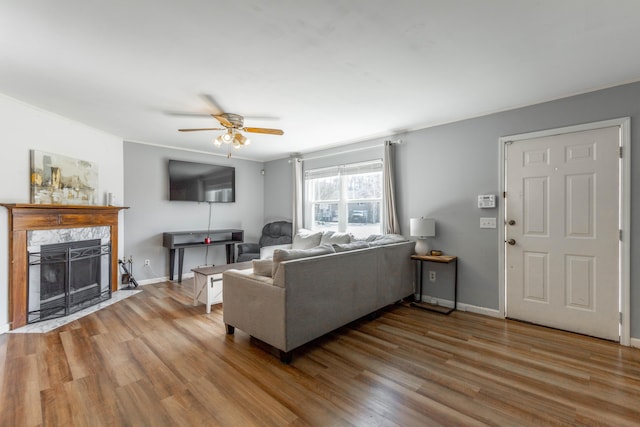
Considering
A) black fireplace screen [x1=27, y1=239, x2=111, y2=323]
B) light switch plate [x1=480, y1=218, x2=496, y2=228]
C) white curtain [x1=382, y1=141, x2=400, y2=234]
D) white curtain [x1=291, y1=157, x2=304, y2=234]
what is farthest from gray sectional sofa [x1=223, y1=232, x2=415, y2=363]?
white curtain [x1=291, y1=157, x2=304, y2=234]

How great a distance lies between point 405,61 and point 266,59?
1119 mm

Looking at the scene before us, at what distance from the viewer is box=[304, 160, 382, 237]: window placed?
4676 mm

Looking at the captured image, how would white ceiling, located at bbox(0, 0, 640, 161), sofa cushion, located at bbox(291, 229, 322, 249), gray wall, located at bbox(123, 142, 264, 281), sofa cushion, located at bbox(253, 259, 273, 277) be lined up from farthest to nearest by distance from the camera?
gray wall, located at bbox(123, 142, 264, 281), sofa cushion, located at bbox(291, 229, 322, 249), sofa cushion, located at bbox(253, 259, 273, 277), white ceiling, located at bbox(0, 0, 640, 161)

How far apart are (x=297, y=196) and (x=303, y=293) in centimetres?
337

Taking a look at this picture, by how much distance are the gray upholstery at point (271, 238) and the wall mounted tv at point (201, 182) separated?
1.00 metres

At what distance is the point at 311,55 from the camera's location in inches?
87.3

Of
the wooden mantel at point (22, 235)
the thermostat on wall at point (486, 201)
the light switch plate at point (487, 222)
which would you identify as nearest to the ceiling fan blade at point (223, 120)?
the wooden mantel at point (22, 235)

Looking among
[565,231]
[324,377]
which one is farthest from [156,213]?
[565,231]

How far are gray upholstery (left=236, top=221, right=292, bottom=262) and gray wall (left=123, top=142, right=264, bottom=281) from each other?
2.34 ft

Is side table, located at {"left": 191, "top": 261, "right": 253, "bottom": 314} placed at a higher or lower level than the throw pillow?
lower

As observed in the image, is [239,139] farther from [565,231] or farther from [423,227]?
[565,231]

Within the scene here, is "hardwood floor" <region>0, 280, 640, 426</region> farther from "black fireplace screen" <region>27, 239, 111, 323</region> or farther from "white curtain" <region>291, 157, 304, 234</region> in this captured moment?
"white curtain" <region>291, 157, 304, 234</region>

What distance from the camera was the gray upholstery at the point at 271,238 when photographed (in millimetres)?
5457

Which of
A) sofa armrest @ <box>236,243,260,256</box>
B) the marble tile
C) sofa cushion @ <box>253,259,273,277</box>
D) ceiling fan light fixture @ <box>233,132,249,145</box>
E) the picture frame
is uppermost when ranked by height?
ceiling fan light fixture @ <box>233,132,249,145</box>
